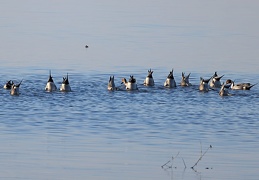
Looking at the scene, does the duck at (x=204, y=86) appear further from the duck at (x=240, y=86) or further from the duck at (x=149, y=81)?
the duck at (x=149, y=81)

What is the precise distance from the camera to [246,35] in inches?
1793

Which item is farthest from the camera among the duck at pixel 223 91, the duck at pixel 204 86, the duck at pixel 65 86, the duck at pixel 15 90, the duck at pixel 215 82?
the duck at pixel 215 82

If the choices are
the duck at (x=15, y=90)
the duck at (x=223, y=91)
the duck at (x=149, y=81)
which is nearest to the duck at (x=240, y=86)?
the duck at (x=223, y=91)

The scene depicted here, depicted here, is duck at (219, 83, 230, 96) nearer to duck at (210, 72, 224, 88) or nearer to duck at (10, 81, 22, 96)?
duck at (210, 72, 224, 88)

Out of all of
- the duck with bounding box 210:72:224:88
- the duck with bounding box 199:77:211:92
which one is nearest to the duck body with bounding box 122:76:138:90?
the duck with bounding box 199:77:211:92

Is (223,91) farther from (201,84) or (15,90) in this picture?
(15,90)

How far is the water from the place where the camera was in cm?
1953

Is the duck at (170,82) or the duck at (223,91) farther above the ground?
the duck at (170,82)

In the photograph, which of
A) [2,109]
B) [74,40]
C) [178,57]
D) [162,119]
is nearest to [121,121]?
[162,119]

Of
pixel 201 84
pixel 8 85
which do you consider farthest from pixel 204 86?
pixel 8 85

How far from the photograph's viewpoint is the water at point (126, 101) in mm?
19531

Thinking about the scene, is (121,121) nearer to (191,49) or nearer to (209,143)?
(209,143)

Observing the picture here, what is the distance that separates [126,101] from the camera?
28625 mm

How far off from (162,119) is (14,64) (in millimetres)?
11593
